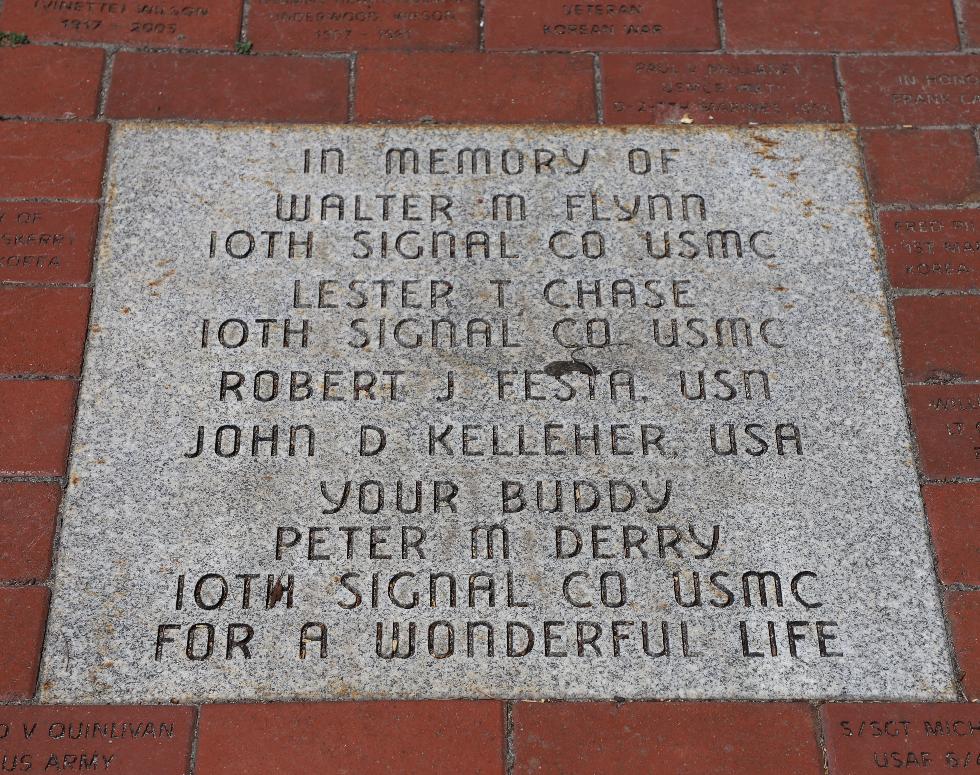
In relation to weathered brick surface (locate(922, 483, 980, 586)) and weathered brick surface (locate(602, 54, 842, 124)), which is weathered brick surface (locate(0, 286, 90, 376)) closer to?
weathered brick surface (locate(602, 54, 842, 124))

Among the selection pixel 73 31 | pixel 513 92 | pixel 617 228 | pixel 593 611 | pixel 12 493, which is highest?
pixel 73 31

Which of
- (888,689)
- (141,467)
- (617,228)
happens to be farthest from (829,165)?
(141,467)

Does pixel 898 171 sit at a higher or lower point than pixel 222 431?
higher

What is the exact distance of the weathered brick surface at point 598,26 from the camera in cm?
232

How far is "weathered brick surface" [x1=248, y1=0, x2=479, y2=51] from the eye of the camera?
2.29m

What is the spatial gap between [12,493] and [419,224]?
38.6 inches

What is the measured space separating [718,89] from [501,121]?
1.69 feet

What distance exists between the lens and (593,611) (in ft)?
5.99

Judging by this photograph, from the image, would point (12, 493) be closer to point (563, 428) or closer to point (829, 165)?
point (563, 428)

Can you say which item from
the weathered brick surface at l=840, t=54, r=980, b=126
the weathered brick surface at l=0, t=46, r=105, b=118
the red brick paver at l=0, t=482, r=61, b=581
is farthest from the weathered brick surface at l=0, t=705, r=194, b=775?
the weathered brick surface at l=840, t=54, r=980, b=126

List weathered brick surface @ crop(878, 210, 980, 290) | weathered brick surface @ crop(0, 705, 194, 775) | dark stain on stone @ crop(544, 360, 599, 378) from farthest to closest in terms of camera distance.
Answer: weathered brick surface @ crop(878, 210, 980, 290)
dark stain on stone @ crop(544, 360, 599, 378)
weathered brick surface @ crop(0, 705, 194, 775)

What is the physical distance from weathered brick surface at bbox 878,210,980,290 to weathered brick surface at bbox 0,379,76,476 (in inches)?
Result: 68.5

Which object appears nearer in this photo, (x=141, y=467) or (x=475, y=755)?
(x=475, y=755)

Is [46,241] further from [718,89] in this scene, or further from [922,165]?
[922,165]
